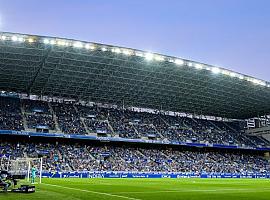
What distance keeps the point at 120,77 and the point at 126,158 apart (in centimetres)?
1425

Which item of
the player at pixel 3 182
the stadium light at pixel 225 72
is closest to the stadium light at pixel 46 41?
the stadium light at pixel 225 72

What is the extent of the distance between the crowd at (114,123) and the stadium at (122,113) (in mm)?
189

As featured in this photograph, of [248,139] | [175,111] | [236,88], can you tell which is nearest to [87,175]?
[236,88]

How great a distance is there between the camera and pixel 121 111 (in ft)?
239

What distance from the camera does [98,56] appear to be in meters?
48.0

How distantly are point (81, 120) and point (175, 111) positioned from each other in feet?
74.8

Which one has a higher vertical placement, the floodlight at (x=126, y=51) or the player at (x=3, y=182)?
the floodlight at (x=126, y=51)

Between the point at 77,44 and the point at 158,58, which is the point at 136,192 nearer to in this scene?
the point at 77,44

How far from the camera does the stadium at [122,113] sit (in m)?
48.3

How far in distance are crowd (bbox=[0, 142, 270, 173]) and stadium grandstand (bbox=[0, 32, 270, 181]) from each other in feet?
0.54

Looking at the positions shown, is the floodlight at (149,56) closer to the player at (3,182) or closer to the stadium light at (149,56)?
the stadium light at (149,56)

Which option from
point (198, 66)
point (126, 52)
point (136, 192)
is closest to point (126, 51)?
point (126, 52)

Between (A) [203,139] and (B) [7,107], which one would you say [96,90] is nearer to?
(B) [7,107]

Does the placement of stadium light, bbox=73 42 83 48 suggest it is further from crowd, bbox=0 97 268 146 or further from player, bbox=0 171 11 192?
player, bbox=0 171 11 192
